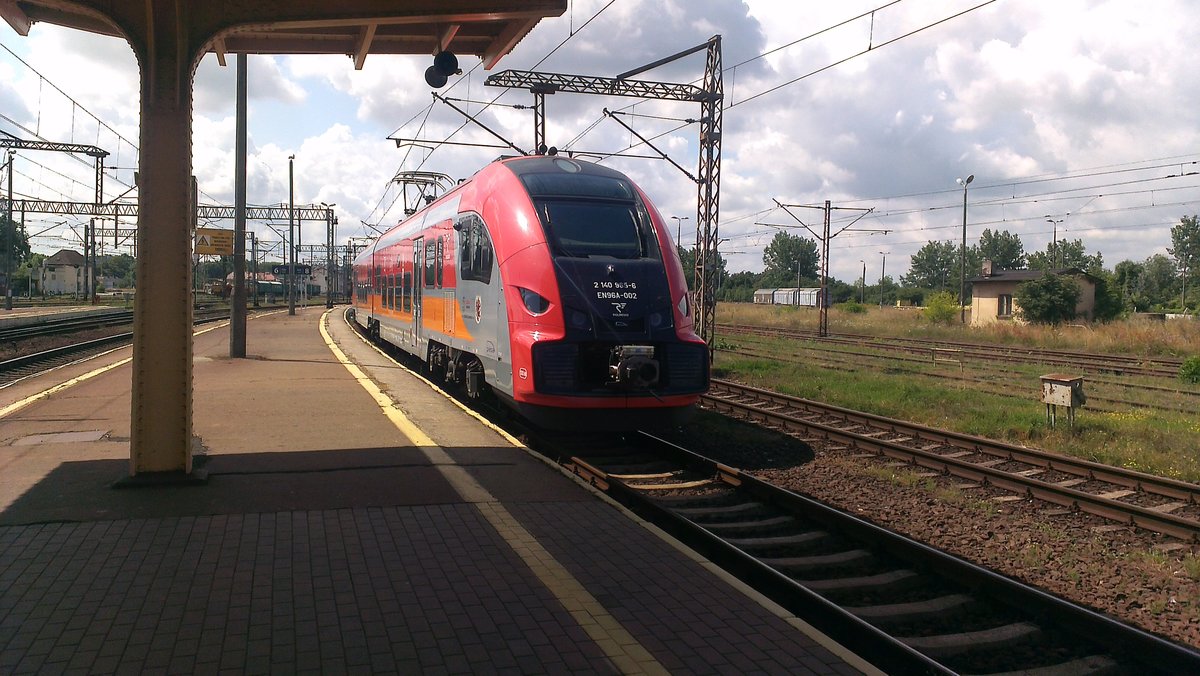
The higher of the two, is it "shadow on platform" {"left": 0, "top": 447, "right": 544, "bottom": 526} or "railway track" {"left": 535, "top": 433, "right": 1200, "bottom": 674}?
"shadow on platform" {"left": 0, "top": 447, "right": 544, "bottom": 526}

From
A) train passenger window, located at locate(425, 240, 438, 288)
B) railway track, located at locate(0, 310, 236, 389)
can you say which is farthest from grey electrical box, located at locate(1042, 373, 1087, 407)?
railway track, located at locate(0, 310, 236, 389)

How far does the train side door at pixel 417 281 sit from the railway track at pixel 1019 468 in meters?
5.61

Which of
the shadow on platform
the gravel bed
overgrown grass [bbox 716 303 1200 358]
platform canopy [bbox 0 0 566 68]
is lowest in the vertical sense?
the gravel bed

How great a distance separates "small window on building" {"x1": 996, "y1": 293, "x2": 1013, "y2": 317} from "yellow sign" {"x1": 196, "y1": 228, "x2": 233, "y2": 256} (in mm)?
37580

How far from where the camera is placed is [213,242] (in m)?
24.0

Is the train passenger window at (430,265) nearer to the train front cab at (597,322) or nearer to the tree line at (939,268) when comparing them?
the train front cab at (597,322)

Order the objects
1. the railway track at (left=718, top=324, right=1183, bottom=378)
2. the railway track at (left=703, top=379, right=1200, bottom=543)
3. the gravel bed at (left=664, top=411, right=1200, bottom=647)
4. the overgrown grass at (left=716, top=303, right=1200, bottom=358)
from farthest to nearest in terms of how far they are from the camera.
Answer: the overgrown grass at (left=716, top=303, right=1200, bottom=358) < the railway track at (left=718, top=324, right=1183, bottom=378) < the railway track at (left=703, top=379, right=1200, bottom=543) < the gravel bed at (left=664, top=411, right=1200, bottom=647)

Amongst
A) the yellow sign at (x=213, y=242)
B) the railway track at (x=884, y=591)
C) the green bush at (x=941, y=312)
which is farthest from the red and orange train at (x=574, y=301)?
the green bush at (x=941, y=312)

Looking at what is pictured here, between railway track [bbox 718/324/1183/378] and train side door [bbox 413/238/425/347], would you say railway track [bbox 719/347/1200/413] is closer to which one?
railway track [bbox 718/324/1183/378]

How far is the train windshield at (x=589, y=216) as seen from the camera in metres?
9.59

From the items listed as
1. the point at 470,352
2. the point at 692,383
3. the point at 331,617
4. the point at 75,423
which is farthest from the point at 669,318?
the point at 75,423

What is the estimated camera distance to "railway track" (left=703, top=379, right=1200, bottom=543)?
7.82 m

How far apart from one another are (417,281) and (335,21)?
7985mm

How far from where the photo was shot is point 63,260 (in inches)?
3964
